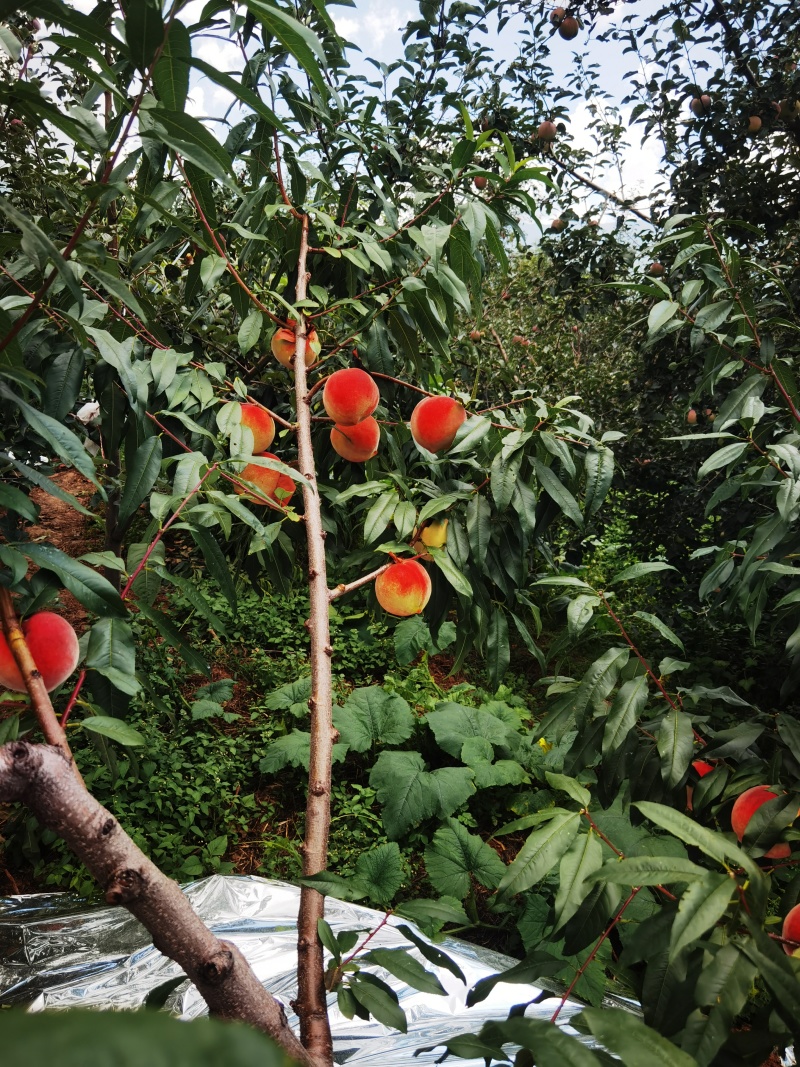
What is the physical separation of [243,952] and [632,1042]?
145 centimetres

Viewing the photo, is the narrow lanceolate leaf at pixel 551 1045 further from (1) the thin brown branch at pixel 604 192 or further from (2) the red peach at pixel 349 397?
(1) the thin brown branch at pixel 604 192

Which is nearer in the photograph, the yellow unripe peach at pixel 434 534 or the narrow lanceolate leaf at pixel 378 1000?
the narrow lanceolate leaf at pixel 378 1000

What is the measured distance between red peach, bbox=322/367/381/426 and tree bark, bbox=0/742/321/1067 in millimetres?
817

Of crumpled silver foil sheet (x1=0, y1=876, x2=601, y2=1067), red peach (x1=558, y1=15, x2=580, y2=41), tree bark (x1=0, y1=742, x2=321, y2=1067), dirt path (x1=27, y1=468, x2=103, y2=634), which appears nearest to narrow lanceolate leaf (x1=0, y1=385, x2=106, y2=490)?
tree bark (x1=0, y1=742, x2=321, y2=1067)

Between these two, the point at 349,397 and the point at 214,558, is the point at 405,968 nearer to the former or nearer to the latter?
the point at 214,558

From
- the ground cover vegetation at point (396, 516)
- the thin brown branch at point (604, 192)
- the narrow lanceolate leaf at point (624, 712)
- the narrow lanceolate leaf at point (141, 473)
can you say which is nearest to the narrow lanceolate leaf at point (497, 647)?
the ground cover vegetation at point (396, 516)

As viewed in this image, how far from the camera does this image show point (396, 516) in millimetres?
1074

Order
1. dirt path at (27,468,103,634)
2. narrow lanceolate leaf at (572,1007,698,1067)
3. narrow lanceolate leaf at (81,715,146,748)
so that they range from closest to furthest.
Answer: narrow lanceolate leaf at (572,1007,698,1067) → narrow lanceolate leaf at (81,715,146,748) → dirt path at (27,468,103,634)

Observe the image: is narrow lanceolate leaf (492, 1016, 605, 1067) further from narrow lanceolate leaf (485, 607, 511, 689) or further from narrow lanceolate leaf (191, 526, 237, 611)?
narrow lanceolate leaf (485, 607, 511, 689)

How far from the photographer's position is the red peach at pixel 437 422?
123 centimetres

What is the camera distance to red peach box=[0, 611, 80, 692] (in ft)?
2.32

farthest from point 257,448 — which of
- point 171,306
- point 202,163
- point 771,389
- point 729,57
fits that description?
point 729,57

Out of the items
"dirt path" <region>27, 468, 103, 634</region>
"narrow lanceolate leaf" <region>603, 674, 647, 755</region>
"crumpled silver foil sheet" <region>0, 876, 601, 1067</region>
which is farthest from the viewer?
"dirt path" <region>27, 468, 103, 634</region>

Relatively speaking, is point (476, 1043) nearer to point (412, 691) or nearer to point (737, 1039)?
point (737, 1039)
